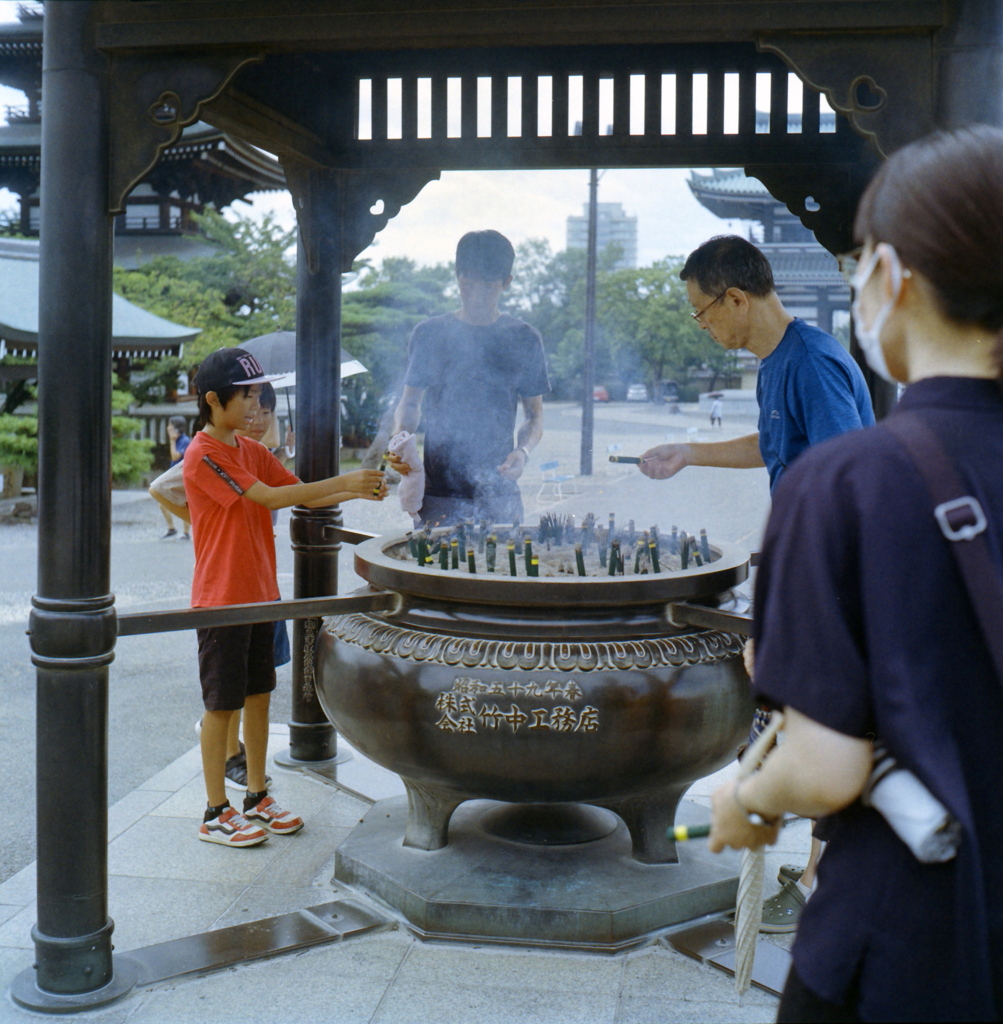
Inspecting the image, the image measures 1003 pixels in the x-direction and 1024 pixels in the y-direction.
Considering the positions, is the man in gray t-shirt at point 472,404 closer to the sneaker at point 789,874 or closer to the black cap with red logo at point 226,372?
the black cap with red logo at point 226,372

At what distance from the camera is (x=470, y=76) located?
385 centimetres

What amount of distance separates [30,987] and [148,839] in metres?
1.00

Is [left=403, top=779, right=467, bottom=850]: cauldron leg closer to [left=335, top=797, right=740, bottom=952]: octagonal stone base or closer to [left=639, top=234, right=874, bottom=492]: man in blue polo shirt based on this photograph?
[left=335, top=797, right=740, bottom=952]: octagonal stone base

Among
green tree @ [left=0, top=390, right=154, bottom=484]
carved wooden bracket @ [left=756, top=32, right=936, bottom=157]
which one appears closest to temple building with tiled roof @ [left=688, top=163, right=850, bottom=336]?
green tree @ [left=0, top=390, right=154, bottom=484]

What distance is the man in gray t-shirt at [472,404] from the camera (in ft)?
13.5

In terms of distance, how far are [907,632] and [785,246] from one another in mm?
19789

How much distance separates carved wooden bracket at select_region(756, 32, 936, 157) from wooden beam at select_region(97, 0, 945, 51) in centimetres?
3

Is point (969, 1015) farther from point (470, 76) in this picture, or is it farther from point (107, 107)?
point (470, 76)

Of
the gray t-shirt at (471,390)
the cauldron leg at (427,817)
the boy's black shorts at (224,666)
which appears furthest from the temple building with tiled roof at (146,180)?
the cauldron leg at (427,817)

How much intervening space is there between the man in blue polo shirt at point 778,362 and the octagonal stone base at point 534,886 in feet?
0.79

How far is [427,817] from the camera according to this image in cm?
330

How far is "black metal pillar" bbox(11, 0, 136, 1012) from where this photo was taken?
8.46ft

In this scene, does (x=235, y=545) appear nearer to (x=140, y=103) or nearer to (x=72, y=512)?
(x=72, y=512)

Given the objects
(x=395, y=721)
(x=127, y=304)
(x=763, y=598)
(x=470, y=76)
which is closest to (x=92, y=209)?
(x=395, y=721)
